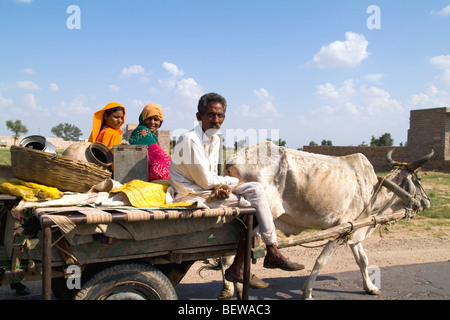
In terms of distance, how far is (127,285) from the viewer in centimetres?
260

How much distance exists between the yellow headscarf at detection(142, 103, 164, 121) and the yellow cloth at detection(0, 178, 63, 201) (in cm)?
155

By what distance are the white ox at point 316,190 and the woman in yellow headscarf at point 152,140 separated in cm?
81

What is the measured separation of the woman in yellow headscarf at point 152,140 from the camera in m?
3.47

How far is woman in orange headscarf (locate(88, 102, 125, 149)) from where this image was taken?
4.03m

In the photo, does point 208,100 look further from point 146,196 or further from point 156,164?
point 146,196

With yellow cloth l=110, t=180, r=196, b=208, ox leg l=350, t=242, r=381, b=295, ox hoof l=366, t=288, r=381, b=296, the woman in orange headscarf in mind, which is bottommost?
ox hoof l=366, t=288, r=381, b=296

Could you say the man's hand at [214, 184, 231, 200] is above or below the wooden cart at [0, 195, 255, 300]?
above

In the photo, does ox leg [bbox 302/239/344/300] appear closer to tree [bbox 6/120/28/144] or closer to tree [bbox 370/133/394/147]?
tree [bbox 370/133/394/147]

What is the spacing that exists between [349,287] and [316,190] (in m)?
1.50

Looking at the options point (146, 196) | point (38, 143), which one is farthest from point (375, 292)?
point (38, 143)

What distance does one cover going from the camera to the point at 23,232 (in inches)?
94.7

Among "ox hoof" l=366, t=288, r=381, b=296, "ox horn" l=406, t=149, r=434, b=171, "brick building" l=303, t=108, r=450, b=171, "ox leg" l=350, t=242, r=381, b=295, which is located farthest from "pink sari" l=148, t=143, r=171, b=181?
"brick building" l=303, t=108, r=450, b=171
